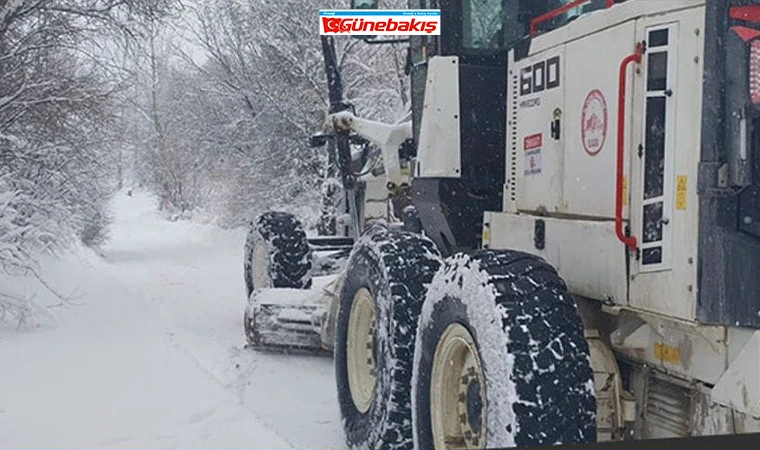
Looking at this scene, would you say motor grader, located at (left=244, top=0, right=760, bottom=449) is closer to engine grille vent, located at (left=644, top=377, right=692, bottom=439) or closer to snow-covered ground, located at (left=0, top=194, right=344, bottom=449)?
engine grille vent, located at (left=644, top=377, right=692, bottom=439)

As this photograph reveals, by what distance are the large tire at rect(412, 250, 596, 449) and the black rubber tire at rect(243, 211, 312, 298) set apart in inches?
155

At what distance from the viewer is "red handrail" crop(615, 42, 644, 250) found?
8.54 feet

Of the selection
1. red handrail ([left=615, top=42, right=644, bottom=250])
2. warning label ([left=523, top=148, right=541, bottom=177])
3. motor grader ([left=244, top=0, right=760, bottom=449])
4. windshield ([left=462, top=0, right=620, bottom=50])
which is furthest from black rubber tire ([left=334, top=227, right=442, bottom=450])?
red handrail ([left=615, top=42, right=644, bottom=250])

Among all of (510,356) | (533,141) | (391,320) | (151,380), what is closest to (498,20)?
(533,141)

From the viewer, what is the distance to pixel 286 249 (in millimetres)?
6938

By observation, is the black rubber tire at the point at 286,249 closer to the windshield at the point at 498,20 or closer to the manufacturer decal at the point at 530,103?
the windshield at the point at 498,20

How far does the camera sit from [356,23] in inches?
163

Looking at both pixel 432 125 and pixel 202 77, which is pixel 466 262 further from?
pixel 202 77

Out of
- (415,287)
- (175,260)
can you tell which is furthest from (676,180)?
(175,260)

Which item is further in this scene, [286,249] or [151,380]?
[286,249]

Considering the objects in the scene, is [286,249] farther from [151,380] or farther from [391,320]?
[391,320]

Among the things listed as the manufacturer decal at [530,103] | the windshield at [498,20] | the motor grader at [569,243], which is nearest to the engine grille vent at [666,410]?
the motor grader at [569,243]

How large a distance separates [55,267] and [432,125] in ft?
18.9

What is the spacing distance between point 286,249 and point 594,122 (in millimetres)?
4343
